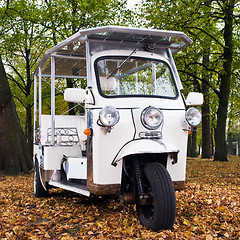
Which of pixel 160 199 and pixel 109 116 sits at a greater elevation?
pixel 109 116

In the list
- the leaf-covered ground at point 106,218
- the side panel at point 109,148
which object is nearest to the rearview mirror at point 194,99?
the side panel at point 109,148

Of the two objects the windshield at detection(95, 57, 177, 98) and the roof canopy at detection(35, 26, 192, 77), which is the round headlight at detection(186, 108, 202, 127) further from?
the roof canopy at detection(35, 26, 192, 77)

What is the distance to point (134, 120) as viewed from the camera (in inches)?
189

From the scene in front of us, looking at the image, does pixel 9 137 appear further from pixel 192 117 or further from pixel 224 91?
pixel 224 91

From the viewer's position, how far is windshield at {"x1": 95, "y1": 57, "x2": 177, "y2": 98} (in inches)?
208

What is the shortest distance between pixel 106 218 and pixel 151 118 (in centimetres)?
166

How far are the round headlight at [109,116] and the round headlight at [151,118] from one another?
407mm

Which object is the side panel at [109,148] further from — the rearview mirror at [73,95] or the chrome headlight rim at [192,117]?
the chrome headlight rim at [192,117]

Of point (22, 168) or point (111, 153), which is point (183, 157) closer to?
point (111, 153)

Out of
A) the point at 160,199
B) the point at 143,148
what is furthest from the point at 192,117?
the point at 160,199

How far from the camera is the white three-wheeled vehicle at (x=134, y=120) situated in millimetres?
4473

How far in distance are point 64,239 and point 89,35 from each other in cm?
293

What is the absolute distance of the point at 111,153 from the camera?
186 inches

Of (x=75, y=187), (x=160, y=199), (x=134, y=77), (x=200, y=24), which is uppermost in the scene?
(x=200, y=24)
